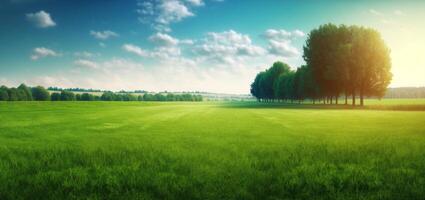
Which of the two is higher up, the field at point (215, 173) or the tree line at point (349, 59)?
the tree line at point (349, 59)

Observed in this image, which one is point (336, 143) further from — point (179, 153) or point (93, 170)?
point (93, 170)

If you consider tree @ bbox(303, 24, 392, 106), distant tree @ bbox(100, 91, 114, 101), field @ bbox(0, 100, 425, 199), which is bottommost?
field @ bbox(0, 100, 425, 199)

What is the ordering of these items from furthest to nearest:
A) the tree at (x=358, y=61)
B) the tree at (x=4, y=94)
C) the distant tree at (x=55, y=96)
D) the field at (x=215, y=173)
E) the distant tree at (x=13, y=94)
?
the distant tree at (x=55, y=96)
the distant tree at (x=13, y=94)
the tree at (x=4, y=94)
the tree at (x=358, y=61)
the field at (x=215, y=173)

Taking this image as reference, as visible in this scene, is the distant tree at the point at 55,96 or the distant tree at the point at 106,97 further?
the distant tree at the point at 106,97

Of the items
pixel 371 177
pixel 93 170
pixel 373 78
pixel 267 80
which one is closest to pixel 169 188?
pixel 93 170

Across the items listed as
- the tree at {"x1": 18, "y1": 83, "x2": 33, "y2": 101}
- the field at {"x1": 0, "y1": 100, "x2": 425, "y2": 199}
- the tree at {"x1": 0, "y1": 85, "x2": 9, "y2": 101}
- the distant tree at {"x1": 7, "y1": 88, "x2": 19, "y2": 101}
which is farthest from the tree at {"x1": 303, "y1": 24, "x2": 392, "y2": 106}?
the tree at {"x1": 18, "y1": 83, "x2": 33, "y2": 101}

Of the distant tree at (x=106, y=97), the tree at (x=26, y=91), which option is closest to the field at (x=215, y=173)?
the tree at (x=26, y=91)

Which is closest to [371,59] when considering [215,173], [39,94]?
[215,173]

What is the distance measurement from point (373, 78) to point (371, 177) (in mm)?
52691

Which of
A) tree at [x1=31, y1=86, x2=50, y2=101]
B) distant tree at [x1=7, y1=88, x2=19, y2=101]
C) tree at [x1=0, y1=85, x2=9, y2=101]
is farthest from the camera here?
tree at [x1=31, y1=86, x2=50, y2=101]

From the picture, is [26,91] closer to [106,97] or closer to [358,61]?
[106,97]

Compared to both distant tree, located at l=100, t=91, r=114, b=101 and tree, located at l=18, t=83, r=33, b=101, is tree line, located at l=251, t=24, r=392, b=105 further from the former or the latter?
distant tree, located at l=100, t=91, r=114, b=101

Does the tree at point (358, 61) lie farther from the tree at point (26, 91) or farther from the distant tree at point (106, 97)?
the distant tree at point (106, 97)

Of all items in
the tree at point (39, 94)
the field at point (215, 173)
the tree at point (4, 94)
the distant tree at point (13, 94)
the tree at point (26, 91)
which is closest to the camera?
the field at point (215, 173)
